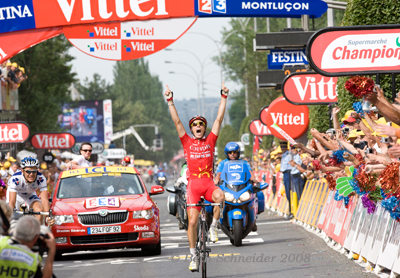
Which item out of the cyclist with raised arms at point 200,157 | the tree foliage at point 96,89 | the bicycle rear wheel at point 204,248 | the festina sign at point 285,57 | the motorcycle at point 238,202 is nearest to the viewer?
the bicycle rear wheel at point 204,248

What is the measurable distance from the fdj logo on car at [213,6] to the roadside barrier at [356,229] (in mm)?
4099

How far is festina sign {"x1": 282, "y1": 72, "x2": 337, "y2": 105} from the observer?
53.2 ft

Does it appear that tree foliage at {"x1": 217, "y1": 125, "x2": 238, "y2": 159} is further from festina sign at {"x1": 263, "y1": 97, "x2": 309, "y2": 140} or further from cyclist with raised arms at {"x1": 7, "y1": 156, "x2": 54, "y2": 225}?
cyclist with raised arms at {"x1": 7, "y1": 156, "x2": 54, "y2": 225}

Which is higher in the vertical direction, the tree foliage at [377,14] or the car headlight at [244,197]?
the tree foliage at [377,14]

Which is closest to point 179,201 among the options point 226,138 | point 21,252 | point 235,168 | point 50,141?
point 235,168

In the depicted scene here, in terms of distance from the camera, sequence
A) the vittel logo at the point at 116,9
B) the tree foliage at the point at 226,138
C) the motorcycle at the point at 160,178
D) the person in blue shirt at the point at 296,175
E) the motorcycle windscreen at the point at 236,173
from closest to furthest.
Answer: the motorcycle windscreen at the point at 236,173, the vittel logo at the point at 116,9, the person in blue shirt at the point at 296,175, the motorcycle at the point at 160,178, the tree foliage at the point at 226,138

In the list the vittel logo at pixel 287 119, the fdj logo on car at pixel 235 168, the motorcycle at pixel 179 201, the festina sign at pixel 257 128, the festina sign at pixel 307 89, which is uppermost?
the festina sign at pixel 307 89

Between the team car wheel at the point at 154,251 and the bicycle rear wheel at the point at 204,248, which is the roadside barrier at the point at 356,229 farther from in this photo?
the team car wheel at the point at 154,251

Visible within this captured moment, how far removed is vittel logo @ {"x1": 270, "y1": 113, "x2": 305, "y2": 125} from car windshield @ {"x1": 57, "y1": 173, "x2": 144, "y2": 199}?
27.9 ft

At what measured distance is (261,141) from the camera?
44.1 meters

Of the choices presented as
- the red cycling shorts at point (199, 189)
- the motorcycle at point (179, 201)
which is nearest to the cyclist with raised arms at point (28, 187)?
the red cycling shorts at point (199, 189)

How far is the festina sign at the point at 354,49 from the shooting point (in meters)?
10.8

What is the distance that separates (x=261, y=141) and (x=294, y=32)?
25844 mm

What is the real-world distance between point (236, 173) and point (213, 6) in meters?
3.24
